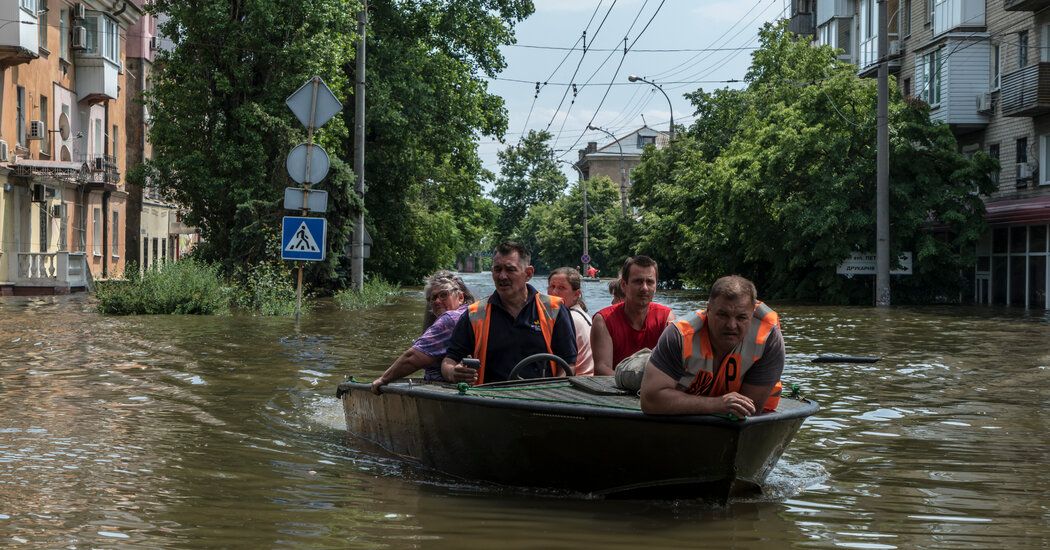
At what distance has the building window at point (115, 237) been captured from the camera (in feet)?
174

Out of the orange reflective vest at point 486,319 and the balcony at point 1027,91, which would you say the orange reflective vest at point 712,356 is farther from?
the balcony at point 1027,91

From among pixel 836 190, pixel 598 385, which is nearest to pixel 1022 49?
pixel 836 190

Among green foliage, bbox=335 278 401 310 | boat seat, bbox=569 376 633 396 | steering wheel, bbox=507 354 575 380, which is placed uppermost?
steering wheel, bbox=507 354 575 380

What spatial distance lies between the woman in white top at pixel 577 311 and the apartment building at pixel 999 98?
88.7 ft

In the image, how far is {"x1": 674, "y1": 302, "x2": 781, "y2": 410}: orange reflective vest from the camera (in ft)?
24.4

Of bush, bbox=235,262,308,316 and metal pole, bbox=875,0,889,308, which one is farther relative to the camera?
metal pole, bbox=875,0,889,308

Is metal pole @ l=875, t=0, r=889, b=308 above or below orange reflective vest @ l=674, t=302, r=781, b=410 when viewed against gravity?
above

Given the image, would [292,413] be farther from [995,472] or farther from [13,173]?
[13,173]

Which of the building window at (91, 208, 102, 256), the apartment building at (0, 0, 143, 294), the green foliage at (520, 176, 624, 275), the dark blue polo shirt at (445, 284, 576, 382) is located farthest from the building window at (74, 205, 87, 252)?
the green foliage at (520, 176, 624, 275)

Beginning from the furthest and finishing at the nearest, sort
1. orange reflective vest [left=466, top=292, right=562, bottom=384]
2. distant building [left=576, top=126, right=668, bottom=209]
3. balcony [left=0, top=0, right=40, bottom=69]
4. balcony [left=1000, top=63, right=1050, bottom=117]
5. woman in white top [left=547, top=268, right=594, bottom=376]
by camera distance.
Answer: distant building [left=576, top=126, right=668, bottom=209] → balcony [left=0, top=0, right=40, bottom=69] → balcony [left=1000, top=63, right=1050, bottom=117] → woman in white top [left=547, top=268, right=594, bottom=376] → orange reflective vest [left=466, top=292, right=562, bottom=384]

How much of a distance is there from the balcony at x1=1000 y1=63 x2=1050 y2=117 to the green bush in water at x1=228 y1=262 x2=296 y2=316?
1959 centimetres

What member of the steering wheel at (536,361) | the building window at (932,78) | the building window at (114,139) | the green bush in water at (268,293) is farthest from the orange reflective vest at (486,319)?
the building window at (114,139)

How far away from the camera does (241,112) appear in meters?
35.6

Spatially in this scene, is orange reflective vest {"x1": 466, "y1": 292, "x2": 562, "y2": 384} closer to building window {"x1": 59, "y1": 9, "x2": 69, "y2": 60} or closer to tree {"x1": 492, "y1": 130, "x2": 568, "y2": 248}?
building window {"x1": 59, "y1": 9, "x2": 69, "y2": 60}
